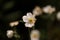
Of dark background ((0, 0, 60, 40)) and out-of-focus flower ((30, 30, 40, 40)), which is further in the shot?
dark background ((0, 0, 60, 40))

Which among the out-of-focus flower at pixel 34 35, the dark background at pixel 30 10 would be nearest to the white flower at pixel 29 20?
the out-of-focus flower at pixel 34 35

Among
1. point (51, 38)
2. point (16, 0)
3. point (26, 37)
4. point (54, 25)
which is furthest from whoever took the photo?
point (16, 0)

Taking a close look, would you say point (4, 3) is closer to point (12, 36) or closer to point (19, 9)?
point (19, 9)

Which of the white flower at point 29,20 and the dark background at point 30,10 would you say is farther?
the dark background at point 30,10

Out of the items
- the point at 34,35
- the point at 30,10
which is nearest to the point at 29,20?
the point at 34,35

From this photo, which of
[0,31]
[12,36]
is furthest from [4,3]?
[12,36]

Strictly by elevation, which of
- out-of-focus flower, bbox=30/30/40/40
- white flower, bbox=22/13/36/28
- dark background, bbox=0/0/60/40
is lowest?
out-of-focus flower, bbox=30/30/40/40

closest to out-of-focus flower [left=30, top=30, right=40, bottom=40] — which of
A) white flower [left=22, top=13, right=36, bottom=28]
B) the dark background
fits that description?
white flower [left=22, top=13, right=36, bottom=28]

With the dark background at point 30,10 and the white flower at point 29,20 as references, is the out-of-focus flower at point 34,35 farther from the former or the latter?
the dark background at point 30,10

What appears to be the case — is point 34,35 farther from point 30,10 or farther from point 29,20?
point 30,10

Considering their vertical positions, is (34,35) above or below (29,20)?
below

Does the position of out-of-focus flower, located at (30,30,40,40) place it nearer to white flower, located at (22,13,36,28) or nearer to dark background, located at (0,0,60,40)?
white flower, located at (22,13,36,28)
